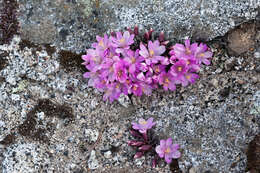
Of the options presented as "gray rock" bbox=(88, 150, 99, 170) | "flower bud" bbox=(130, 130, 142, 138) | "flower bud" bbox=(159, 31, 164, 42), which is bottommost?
"gray rock" bbox=(88, 150, 99, 170)

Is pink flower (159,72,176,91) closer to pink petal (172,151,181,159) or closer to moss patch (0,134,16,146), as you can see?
pink petal (172,151,181,159)

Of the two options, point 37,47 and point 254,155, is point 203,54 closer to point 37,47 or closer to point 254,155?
point 254,155

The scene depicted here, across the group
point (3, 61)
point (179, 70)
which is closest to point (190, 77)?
point (179, 70)

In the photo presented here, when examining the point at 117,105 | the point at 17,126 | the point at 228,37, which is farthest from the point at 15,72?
the point at 228,37

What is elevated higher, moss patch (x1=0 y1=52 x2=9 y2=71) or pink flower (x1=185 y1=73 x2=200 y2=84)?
pink flower (x1=185 y1=73 x2=200 y2=84)

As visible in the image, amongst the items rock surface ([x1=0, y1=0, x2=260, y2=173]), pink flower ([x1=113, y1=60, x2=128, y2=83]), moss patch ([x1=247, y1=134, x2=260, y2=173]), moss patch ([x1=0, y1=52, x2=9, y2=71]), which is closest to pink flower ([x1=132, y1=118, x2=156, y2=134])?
rock surface ([x1=0, y1=0, x2=260, y2=173])

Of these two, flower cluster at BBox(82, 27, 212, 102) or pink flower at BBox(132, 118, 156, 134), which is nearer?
flower cluster at BBox(82, 27, 212, 102)

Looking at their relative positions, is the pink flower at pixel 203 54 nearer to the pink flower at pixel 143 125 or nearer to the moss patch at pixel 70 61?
the pink flower at pixel 143 125

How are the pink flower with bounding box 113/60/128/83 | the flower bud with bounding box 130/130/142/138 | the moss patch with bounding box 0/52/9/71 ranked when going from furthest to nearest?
the moss patch with bounding box 0/52/9/71 → the flower bud with bounding box 130/130/142/138 → the pink flower with bounding box 113/60/128/83
